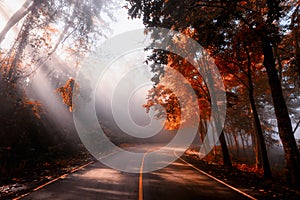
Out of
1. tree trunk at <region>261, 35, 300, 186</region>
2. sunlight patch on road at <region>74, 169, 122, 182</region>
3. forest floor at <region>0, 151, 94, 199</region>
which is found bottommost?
forest floor at <region>0, 151, 94, 199</region>

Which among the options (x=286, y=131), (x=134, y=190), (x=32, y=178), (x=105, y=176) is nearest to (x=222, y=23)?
(x=286, y=131)

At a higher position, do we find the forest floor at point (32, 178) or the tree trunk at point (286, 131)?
the tree trunk at point (286, 131)

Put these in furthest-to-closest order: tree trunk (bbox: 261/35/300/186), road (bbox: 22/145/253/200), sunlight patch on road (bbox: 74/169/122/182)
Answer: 1. sunlight patch on road (bbox: 74/169/122/182)
2. tree trunk (bbox: 261/35/300/186)
3. road (bbox: 22/145/253/200)

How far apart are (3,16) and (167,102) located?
13.4m

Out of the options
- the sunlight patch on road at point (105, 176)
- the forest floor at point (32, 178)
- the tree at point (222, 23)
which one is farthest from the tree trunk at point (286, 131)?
the forest floor at point (32, 178)

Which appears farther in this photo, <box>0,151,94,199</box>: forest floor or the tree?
<box>0,151,94,199</box>: forest floor

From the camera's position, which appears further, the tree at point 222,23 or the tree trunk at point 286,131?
the tree trunk at point 286,131

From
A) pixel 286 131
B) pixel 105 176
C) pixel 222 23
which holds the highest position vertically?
pixel 222 23

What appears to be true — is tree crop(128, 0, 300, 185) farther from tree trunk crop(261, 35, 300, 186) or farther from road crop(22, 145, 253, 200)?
road crop(22, 145, 253, 200)

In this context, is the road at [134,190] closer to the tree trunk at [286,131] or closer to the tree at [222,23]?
the tree trunk at [286,131]

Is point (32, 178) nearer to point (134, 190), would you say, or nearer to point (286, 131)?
point (134, 190)

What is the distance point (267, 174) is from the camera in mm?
11328

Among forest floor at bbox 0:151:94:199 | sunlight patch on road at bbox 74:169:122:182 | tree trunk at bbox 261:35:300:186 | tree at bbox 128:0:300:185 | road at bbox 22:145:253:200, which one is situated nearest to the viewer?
road at bbox 22:145:253:200

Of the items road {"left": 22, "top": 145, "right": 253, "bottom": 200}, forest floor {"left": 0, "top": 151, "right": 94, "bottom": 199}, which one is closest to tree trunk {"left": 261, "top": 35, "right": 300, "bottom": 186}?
road {"left": 22, "top": 145, "right": 253, "bottom": 200}
